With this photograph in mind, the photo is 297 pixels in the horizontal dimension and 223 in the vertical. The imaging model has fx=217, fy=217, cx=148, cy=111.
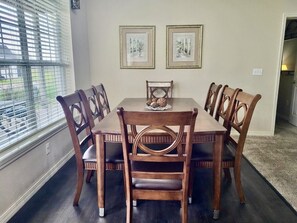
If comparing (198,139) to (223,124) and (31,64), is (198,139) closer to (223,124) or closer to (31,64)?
(223,124)

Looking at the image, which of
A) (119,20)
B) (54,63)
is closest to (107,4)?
(119,20)

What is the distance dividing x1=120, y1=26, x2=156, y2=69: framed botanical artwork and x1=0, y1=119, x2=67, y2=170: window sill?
1.65m

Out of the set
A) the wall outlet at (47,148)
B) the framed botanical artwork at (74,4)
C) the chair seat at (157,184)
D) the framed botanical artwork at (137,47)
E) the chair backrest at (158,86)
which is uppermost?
the framed botanical artwork at (74,4)

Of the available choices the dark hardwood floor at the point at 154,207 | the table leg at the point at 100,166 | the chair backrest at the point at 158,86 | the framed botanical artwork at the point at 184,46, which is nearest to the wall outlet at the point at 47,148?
the dark hardwood floor at the point at 154,207

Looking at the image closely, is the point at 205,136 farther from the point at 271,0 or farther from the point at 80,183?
the point at 271,0

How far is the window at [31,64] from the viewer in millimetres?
1852

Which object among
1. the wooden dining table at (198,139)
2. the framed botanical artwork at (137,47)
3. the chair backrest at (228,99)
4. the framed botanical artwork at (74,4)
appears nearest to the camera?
the wooden dining table at (198,139)

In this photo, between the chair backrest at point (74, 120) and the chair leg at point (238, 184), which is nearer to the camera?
the chair backrest at point (74, 120)

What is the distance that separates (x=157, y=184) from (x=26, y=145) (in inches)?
50.8

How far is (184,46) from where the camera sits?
3.65m

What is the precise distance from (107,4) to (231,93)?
8.58ft

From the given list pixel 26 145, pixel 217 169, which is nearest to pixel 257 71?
pixel 217 169

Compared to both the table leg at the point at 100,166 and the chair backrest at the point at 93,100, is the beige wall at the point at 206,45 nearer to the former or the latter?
the chair backrest at the point at 93,100

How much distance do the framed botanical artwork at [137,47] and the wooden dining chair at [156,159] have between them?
7.88ft
